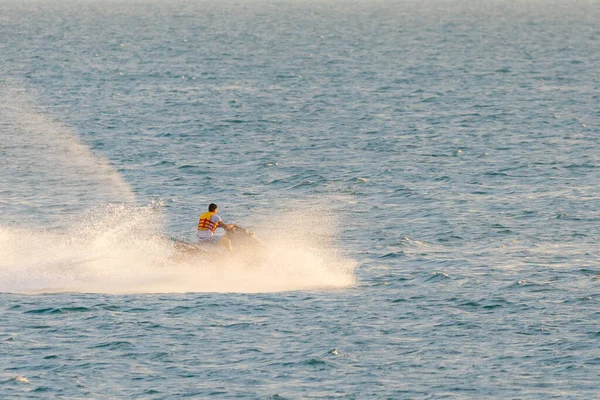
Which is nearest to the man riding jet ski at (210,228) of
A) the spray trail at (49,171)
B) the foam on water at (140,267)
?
the foam on water at (140,267)

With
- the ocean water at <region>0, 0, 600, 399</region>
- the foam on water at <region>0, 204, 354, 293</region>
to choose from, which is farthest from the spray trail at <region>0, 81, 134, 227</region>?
the foam on water at <region>0, 204, 354, 293</region>

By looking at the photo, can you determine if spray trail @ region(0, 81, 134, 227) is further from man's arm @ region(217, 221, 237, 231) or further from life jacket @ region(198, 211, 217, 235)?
man's arm @ region(217, 221, 237, 231)

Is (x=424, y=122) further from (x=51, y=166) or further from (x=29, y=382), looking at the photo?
(x=29, y=382)

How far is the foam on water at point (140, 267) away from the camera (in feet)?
137

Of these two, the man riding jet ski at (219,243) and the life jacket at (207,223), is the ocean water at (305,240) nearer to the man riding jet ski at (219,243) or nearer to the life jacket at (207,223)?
the man riding jet ski at (219,243)

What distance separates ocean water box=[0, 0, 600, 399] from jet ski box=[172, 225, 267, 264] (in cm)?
23

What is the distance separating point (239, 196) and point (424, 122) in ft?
85.3

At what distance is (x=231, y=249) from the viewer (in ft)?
143

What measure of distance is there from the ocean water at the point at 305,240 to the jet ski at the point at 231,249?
23cm

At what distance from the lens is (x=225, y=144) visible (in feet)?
233

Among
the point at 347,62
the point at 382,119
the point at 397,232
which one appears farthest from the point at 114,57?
the point at 397,232

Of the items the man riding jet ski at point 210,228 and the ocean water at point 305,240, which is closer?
the ocean water at point 305,240

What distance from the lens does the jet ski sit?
43.0 m

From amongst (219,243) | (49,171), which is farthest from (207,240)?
(49,171)
